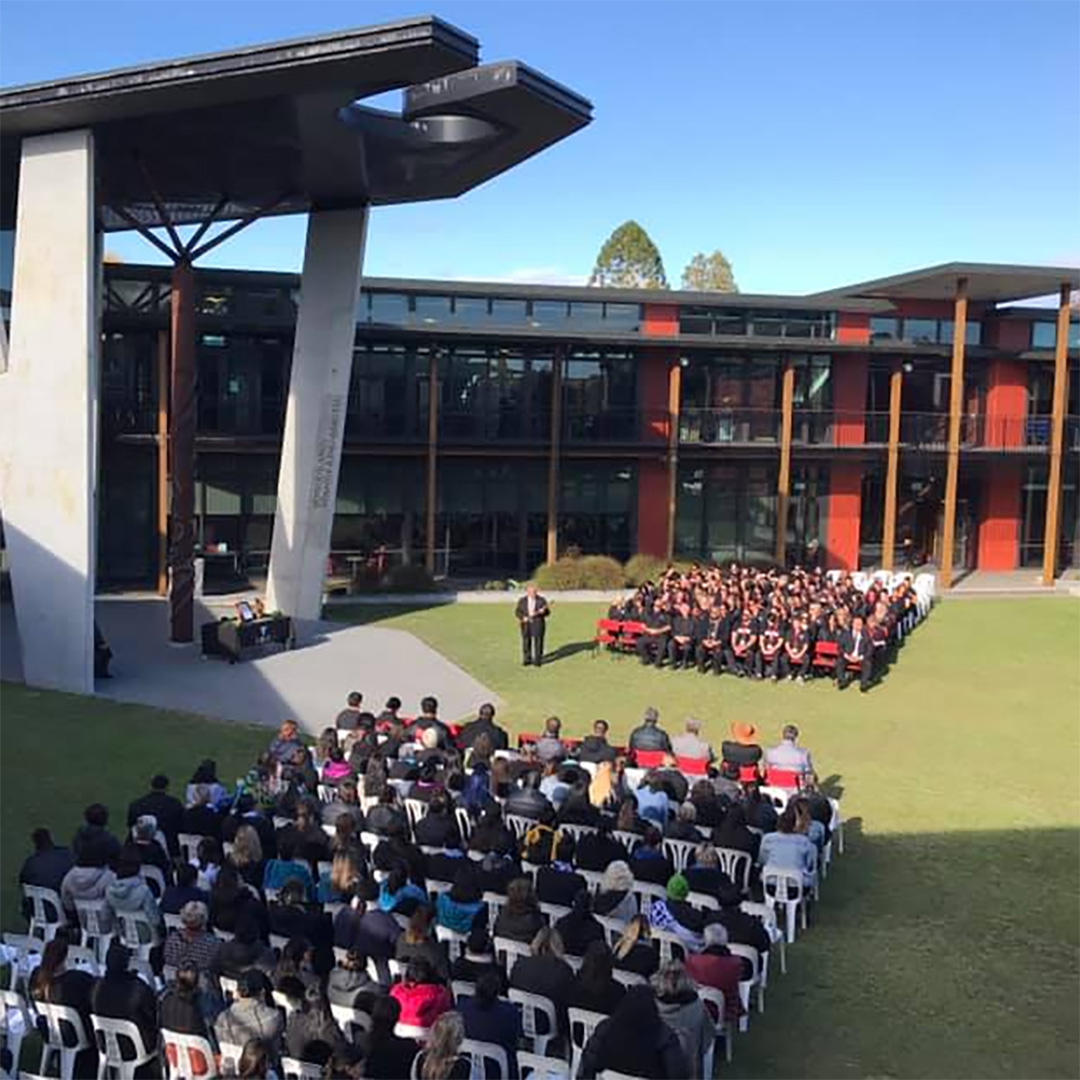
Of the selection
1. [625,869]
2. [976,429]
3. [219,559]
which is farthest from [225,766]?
[976,429]

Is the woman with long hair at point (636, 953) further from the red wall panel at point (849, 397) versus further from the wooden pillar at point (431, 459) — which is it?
the red wall panel at point (849, 397)

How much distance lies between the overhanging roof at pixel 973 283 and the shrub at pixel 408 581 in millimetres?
13927

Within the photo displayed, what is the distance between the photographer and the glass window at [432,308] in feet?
105

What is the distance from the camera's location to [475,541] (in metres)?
33.5

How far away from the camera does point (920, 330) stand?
119ft

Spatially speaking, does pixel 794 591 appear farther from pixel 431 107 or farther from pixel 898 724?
pixel 431 107

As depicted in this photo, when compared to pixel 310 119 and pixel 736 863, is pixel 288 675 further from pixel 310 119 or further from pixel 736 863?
pixel 736 863

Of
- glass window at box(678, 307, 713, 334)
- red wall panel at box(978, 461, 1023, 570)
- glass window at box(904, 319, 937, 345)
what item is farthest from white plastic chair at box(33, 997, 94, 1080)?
red wall panel at box(978, 461, 1023, 570)

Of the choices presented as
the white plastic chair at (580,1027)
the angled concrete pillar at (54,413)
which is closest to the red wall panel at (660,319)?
the angled concrete pillar at (54,413)

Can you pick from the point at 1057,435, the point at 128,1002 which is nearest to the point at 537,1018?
the point at 128,1002

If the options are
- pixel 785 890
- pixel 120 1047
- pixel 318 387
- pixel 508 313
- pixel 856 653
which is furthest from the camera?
pixel 508 313

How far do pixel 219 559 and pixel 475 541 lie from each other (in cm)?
693

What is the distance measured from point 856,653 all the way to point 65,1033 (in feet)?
48.8

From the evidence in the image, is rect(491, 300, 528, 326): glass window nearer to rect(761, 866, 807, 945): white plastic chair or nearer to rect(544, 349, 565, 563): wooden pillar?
rect(544, 349, 565, 563): wooden pillar
